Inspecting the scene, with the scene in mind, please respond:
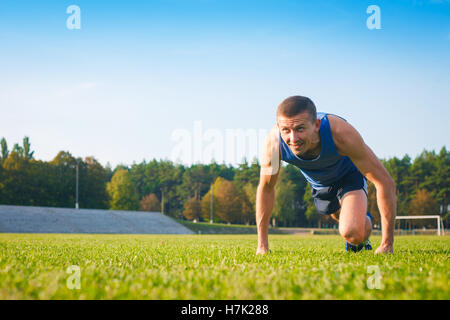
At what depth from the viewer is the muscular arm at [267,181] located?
482 cm

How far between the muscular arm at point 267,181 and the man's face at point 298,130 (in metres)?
0.43

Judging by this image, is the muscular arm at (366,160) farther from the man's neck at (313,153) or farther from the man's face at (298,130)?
the man's face at (298,130)

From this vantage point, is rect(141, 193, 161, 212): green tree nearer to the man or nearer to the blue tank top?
the blue tank top

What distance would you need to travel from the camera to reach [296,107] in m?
4.15

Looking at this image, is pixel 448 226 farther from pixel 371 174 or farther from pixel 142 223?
pixel 371 174

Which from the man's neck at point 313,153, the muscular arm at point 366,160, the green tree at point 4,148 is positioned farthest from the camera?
the green tree at point 4,148

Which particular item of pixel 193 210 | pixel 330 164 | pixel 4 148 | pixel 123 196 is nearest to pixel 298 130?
pixel 330 164

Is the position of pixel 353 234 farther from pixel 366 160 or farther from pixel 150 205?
pixel 150 205

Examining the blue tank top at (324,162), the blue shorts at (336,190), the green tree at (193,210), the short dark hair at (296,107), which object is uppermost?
the short dark hair at (296,107)

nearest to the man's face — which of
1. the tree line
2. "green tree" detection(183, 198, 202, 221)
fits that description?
the tree line

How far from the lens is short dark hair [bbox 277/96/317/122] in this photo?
13.6ft

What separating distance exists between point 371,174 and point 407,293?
2.46 metres

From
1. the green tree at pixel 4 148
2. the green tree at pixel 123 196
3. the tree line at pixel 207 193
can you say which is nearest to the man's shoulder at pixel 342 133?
the tree line at pixel 207 193

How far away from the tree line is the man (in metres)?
60.5
